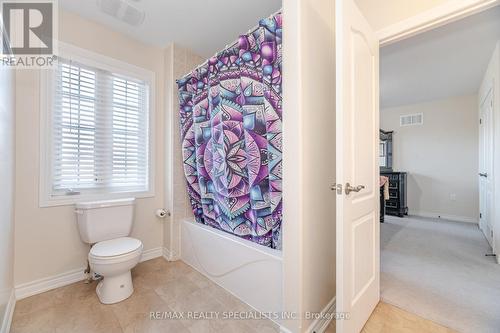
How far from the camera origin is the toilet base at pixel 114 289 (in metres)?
1.60

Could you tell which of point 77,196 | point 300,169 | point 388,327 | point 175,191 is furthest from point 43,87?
point 388,327

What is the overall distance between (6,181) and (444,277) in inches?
134

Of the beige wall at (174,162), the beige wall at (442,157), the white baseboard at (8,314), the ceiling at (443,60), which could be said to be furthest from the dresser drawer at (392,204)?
the white baseboard at (8,314)

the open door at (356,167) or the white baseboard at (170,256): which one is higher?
the open door at (356,167)

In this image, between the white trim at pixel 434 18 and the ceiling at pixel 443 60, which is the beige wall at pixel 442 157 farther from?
the white trim at pixel 434 18

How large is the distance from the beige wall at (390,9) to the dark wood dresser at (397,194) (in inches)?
142

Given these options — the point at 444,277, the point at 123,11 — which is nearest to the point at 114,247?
the point at 123,11

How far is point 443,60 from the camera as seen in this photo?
2.63m

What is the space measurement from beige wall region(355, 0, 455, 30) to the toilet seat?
2360 mm

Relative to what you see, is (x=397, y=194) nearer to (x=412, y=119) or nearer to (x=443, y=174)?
(x=443, y=174)

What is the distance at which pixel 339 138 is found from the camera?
1.09 meters

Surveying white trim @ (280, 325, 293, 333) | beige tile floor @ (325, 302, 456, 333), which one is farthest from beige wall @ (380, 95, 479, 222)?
white trim @ (280, 325, 293, 333)

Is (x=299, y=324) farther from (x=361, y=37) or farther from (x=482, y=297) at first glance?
(x=361, y=37)

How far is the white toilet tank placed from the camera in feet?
5.90
